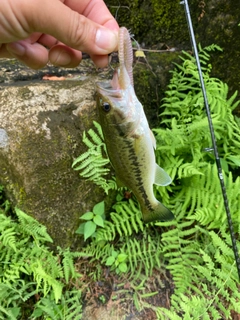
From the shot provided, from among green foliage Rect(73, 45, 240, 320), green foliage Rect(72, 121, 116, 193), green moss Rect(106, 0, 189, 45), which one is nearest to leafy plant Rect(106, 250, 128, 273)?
green foliage Rect(73, 45, 240, 320)

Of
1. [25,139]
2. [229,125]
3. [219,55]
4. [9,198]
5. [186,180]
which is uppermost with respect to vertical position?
[219,55]

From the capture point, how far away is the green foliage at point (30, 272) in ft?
9.46

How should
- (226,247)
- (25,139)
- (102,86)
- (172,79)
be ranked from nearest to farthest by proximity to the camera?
(102,86) → (226,247) → (25,139) → (172,79)

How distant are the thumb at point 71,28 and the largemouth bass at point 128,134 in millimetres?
161

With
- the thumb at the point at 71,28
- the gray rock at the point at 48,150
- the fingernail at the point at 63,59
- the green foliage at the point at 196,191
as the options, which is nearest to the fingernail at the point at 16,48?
the fingernail at the point at 63,59

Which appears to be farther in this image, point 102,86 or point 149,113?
point 149,113

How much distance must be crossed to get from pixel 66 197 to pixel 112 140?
145cm

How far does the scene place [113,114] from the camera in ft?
6.25

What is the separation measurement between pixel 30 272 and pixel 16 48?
2.03 metres

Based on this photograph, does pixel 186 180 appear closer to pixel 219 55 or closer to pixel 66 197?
pixel 66 197

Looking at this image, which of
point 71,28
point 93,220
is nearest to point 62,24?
point 71,28

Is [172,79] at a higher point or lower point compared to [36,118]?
higher

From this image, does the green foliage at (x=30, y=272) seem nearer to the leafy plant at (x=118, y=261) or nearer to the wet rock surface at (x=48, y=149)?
the wet rock surface at (x=48, y=149)

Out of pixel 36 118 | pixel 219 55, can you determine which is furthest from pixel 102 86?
pixel 219 55
